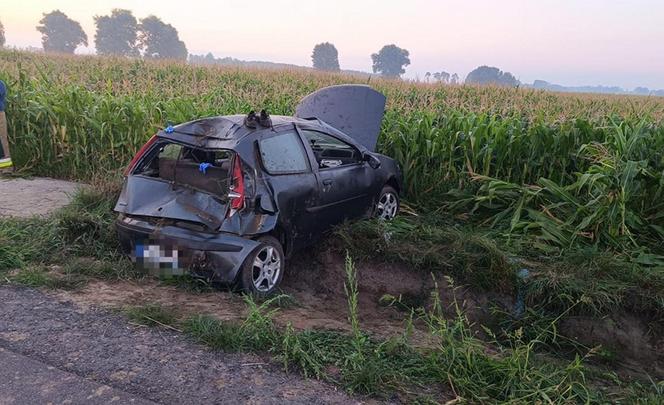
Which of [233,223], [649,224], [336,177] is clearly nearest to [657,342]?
[649,224]

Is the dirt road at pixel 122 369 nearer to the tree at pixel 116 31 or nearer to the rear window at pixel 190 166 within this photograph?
the rear window at pixel 190 166

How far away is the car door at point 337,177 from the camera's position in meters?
5.45

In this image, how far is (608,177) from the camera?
5785 mm

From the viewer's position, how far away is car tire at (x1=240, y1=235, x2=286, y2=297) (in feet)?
14.9

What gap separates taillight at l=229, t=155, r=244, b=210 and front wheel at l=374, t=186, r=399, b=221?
2.32 metres

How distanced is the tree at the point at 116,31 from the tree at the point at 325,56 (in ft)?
123

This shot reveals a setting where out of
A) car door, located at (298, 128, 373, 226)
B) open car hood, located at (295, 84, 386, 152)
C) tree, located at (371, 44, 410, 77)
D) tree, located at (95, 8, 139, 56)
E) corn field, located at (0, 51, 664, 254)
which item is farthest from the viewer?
tree, located at (371, 44, 410, 77)

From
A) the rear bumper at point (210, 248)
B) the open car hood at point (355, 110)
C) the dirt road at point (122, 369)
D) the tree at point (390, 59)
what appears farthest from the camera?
the tree at point (390, 59)

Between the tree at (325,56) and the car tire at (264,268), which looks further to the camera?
the tree at (325,56)

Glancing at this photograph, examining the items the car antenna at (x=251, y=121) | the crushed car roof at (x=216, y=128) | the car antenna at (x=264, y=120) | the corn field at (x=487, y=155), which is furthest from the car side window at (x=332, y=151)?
the corn field at (x=487, y=155)

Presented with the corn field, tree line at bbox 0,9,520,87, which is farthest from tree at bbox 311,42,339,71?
the corn field

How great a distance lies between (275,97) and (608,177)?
725cm

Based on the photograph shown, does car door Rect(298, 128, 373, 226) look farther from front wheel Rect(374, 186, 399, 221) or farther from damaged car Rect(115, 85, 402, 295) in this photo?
front wheel Rect(374, 186, 399, 221)

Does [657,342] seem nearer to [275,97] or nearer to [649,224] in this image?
[649,224]
